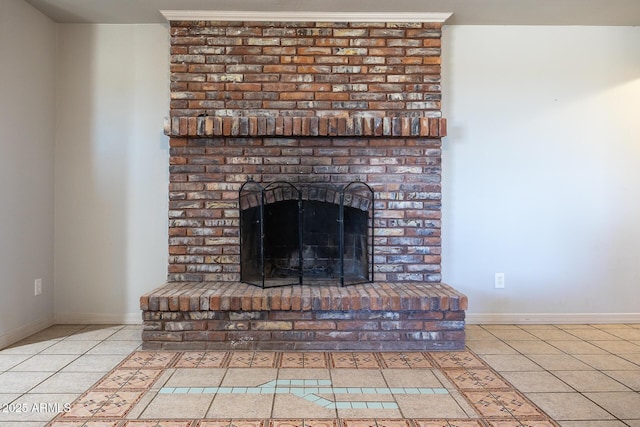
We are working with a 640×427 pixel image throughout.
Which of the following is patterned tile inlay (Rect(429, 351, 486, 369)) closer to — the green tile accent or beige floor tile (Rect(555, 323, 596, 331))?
the green tile accent

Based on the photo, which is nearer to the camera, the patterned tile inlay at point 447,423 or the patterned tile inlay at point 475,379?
the patterned tile inlay at point 447,423

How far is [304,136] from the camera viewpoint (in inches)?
116

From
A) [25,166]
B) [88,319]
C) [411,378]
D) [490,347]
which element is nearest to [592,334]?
[490,347]

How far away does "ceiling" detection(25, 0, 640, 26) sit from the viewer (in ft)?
9.07

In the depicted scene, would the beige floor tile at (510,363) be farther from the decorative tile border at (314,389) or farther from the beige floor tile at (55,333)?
the beige floor tile at (55,333)

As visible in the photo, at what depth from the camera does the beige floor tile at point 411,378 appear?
2.09 metres

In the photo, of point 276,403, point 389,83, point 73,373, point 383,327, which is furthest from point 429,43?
point 73,373

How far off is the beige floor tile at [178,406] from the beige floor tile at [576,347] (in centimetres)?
215

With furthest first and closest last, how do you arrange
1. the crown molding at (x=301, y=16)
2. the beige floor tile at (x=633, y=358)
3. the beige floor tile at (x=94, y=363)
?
1. the crown molding at (x=301, y=16)
2. the beige floor tile at (x=633, y=358)
3. the beige floor tile at (x=94, y=363)

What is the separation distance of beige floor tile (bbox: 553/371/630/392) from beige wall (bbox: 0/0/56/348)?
10.8ft

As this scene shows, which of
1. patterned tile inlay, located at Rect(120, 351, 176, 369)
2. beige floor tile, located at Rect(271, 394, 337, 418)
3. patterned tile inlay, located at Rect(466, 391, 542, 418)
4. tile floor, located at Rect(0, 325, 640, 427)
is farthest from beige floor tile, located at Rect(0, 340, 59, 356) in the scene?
patterned tile inlay, located at Rect(466, 391, 542, 418)

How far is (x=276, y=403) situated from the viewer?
1873 millimetres

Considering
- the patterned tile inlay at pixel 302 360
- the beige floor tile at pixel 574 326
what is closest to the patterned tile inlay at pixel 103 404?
the patterned tile inlay at pixel 302 360

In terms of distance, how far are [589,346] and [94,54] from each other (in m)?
4.00
